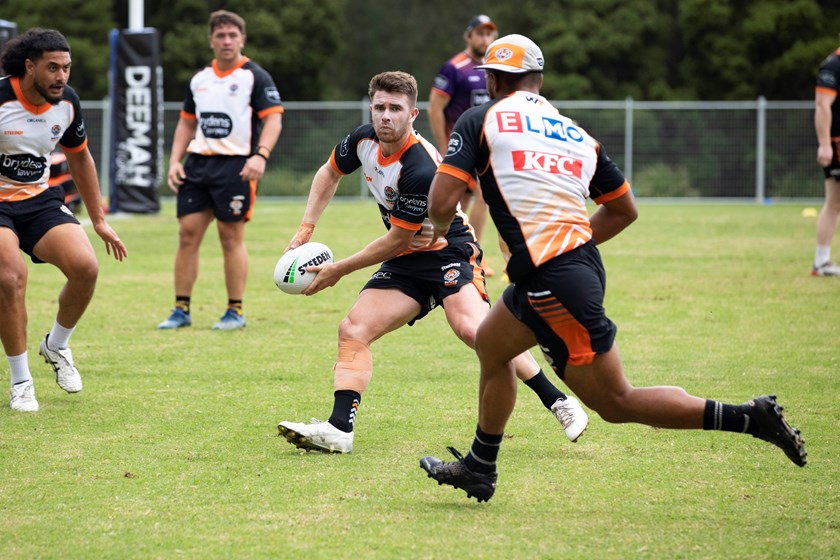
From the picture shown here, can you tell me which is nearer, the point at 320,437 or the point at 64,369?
the point at 320,437

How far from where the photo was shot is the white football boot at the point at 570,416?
5.50m

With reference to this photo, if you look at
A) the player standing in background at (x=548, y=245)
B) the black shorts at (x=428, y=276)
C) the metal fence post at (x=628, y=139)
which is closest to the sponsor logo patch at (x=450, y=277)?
the black shorts at (x=428, y=276)

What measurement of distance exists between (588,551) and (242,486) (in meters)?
1.58

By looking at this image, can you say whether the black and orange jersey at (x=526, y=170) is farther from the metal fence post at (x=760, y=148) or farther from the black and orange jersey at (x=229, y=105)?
the metal fence post at (x=760, y=148)

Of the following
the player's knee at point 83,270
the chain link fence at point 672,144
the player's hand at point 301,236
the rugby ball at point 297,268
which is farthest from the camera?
the chain link fence at point 672,144

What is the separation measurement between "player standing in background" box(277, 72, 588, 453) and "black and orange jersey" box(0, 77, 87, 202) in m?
1.61

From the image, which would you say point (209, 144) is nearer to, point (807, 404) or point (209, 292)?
point (209, 292)

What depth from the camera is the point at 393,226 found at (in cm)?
551

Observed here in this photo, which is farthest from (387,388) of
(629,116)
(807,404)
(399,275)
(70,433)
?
(629,116)

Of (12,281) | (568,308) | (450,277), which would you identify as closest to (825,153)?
(450,277)

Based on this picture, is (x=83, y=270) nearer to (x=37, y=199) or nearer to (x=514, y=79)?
(x=37, y=199)

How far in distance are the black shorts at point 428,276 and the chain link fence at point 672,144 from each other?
821 inches

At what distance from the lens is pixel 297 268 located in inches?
222

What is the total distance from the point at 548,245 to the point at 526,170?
298 millimetres
